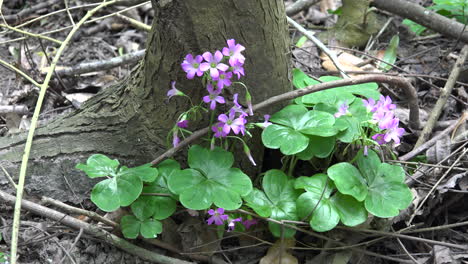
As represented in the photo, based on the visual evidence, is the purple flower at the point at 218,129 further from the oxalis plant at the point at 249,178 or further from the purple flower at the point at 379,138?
the purple flower at the point at 379,138

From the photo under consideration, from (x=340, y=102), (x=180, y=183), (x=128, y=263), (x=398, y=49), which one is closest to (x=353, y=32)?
(x=398, y=49)

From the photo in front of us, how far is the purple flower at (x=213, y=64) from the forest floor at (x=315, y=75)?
803mm

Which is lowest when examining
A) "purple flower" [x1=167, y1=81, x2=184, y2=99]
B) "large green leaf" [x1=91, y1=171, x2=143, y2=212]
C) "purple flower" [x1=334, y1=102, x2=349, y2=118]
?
"large green leaf" [x1=91, y1=171, x2=143, y2=212]

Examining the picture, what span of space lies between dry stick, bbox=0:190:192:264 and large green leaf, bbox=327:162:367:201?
2.60 ft

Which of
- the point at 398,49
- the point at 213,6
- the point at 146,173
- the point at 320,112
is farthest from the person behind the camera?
the point at 398,49

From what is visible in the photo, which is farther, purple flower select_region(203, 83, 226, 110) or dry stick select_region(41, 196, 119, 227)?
dry stick select_region(41, 196, 119, 227)

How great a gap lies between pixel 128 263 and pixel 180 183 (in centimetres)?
51

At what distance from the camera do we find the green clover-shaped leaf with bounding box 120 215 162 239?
6.75ft

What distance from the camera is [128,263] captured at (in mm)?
2174

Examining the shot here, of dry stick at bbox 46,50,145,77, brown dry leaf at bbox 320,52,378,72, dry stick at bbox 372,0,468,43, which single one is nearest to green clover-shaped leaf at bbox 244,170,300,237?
brown dry leaf at bbox 320,52,378,72

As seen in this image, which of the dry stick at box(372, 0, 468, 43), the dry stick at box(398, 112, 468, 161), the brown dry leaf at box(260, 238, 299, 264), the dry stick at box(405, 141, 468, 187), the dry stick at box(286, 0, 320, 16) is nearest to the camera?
the brown dry leaf at box(260, 238, 299, 264)

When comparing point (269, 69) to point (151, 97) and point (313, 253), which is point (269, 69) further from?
point (313, 253)

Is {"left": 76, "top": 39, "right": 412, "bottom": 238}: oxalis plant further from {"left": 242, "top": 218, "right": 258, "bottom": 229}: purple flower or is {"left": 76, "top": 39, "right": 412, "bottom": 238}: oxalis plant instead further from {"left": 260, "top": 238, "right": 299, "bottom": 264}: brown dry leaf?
{"left": 260, "top": 238, "right": 299, "bottom": 264}: brown dry leaf

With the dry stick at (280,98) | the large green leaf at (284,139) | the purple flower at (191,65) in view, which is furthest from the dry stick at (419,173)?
the purple flower at (191,65)
